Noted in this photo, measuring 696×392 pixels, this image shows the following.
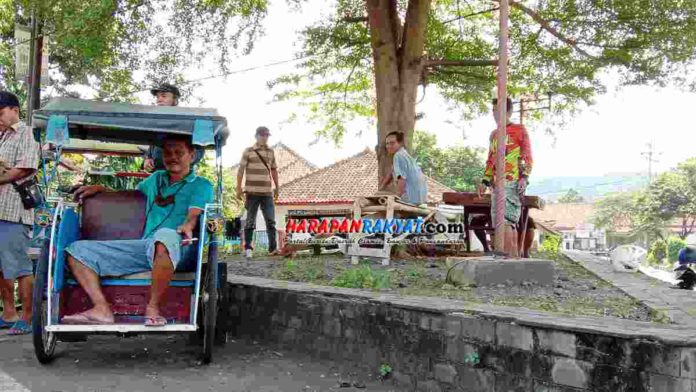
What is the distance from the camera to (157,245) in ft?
16.4

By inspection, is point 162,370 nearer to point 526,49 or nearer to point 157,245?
point 157,245

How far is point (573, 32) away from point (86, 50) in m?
8.75

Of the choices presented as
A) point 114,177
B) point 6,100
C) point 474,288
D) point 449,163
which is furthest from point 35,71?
point 449,163

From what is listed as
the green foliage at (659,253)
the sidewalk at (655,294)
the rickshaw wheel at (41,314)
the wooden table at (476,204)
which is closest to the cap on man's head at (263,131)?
the wooden table at (476,204)

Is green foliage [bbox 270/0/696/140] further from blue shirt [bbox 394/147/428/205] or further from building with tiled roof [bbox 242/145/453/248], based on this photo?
building with tiled roof [bbox 242/145/453/248]

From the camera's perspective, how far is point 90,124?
212 inches

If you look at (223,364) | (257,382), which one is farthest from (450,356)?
(223,364)

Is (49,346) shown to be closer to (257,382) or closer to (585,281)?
(257,382)

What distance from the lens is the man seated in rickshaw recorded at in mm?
4996

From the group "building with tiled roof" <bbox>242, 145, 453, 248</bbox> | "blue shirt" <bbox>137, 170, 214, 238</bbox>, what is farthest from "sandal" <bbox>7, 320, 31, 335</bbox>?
"building with tiled roof" <bbox>242, 145, 453, 248</bbox>

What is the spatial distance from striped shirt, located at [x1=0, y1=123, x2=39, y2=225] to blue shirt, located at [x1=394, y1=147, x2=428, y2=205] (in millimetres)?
4214

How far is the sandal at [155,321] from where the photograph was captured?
16.0 ft

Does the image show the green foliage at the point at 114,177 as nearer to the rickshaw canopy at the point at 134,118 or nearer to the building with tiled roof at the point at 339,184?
the rickshaw canopy at the point at 134,118

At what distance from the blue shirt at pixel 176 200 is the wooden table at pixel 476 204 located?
3.67 metres
